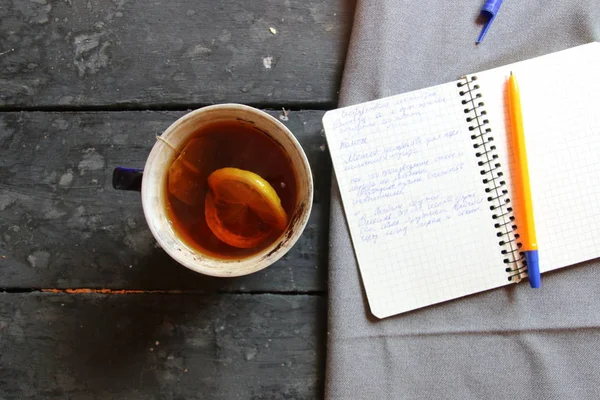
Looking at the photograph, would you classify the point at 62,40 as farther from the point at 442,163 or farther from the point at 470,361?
the point at 470,361

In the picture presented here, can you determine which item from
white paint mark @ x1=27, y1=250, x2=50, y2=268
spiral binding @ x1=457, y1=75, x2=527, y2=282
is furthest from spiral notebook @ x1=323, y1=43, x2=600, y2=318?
white paint mark @ x1=27, y1=250, x2=50, y2=268

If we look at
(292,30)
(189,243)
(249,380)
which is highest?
(292,30)

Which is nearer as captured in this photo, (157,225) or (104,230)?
(157,225)

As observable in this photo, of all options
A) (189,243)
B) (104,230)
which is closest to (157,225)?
(189,243)

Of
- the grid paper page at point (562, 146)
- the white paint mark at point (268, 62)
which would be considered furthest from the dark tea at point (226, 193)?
the grid paper page at point (562, 146)

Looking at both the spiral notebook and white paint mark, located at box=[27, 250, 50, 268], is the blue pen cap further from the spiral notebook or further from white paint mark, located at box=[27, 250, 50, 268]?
white paint mark, located at box=[27, 250, 50, 268]

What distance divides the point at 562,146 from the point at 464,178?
0.11m

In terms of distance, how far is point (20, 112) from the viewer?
0.65m

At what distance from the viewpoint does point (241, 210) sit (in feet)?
1.80

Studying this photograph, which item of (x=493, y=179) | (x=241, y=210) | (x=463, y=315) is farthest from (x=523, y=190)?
(x=241, y=210)

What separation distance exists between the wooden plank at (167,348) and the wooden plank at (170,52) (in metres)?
0.23

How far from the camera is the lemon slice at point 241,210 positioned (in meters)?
0.52

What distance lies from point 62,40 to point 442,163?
1.53 ft

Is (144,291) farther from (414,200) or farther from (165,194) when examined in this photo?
(414,200)
